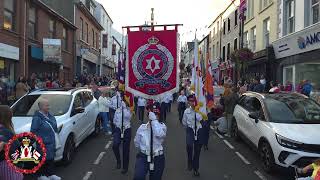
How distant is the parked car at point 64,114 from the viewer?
891 cm

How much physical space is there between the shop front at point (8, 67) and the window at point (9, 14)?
1.00 meters

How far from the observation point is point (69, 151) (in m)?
9.30

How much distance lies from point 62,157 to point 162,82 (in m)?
2.92

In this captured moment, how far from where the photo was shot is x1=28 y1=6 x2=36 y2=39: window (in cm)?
2245

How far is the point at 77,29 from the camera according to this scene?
1288 inches

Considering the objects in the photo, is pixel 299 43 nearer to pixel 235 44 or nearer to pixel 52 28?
pixel 52 28

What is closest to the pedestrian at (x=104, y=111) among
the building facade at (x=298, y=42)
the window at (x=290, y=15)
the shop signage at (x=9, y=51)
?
the shop signage at (x=9, y=51)

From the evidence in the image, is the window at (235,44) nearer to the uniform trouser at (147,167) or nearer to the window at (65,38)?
the window at (65,38)

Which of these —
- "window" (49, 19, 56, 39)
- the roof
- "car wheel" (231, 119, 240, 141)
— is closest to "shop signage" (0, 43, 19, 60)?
the roof

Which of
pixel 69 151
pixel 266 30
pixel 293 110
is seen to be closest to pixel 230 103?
pixel 293 110

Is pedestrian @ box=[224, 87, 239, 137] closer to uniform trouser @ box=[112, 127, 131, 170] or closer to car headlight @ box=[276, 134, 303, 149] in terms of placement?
car headlight @ box=[276, 134, 303, 149]

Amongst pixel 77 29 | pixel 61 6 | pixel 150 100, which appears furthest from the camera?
pixel 77 29

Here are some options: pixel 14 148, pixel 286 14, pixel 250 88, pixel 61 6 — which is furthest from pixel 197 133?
pixel 61 6

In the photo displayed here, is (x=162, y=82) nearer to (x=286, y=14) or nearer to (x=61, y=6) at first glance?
(x=286, y=14)
